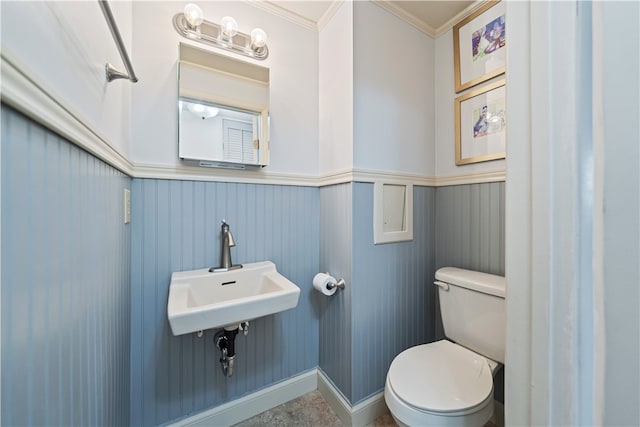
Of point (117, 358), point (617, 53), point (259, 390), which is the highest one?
point (617, 53)

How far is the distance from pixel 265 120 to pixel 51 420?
1.29 m

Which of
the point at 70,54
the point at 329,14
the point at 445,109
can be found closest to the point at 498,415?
the point at 445,109

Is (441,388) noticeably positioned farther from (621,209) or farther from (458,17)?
(458,17)

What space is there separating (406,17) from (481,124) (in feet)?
2.56

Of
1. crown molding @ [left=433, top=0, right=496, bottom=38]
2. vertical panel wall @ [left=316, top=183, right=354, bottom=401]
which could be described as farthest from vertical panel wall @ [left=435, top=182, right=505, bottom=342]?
crown molding @ [left=433, top=0, right=496, bottom=38]

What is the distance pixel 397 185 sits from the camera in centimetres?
144

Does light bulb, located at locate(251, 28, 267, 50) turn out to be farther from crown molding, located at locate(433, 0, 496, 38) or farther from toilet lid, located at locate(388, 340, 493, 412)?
toilet lid, located at locate(388, 340, 493, 412)

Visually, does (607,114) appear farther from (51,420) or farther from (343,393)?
(343,393)

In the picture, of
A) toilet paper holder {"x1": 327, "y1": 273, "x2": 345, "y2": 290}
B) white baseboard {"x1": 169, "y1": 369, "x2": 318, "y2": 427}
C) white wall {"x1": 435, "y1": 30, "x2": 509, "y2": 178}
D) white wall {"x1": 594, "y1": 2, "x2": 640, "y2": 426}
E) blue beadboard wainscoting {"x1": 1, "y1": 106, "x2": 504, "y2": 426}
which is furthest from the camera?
white wall {"x1": 435, "y1": 30, "x2": 509, "y2": 178}

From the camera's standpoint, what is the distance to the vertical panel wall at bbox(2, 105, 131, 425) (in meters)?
0.35

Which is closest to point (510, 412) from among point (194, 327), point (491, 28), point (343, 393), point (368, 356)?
point (194, 327)

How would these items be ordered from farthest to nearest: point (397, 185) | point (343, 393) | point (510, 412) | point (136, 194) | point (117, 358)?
point (397, 185)
point (343, 393)
point (136, 194)
point (117, 358)
point (510, 412)

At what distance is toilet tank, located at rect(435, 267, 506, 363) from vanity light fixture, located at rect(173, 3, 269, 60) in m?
1.59

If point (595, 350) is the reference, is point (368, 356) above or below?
below
